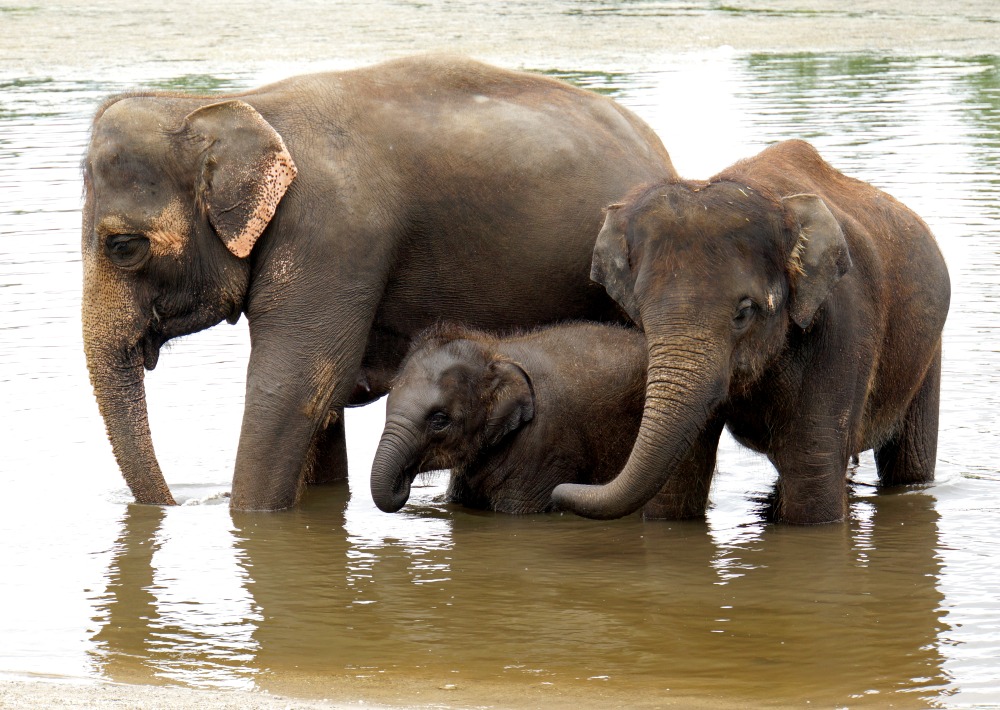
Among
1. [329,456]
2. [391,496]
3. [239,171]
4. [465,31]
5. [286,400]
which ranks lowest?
[329,456]

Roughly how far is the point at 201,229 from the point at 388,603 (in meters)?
1.97

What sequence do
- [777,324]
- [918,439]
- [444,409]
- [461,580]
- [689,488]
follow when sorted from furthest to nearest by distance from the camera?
[918,439], [444,409], [689,488], [461,580], [777,324]

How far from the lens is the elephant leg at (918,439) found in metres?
7.93

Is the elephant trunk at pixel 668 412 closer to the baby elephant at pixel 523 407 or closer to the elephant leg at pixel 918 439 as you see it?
the baby elephant at pixel 523 407

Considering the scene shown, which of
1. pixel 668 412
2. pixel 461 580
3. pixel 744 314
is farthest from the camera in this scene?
pixel 461 580

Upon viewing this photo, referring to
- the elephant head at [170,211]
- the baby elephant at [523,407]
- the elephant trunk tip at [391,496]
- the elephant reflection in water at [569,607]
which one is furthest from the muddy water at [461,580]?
the elephant head at [170,211]

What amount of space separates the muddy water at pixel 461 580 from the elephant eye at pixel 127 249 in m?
1.15

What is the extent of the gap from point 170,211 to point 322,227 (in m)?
0.65

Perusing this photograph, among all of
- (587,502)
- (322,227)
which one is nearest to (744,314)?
(587,502)

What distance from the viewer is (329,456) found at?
830 centimetres

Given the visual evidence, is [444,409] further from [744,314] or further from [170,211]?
[744,314]

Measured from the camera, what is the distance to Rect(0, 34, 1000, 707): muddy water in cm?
549

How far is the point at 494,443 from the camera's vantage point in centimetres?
765

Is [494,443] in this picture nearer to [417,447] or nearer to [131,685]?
[417,447]
